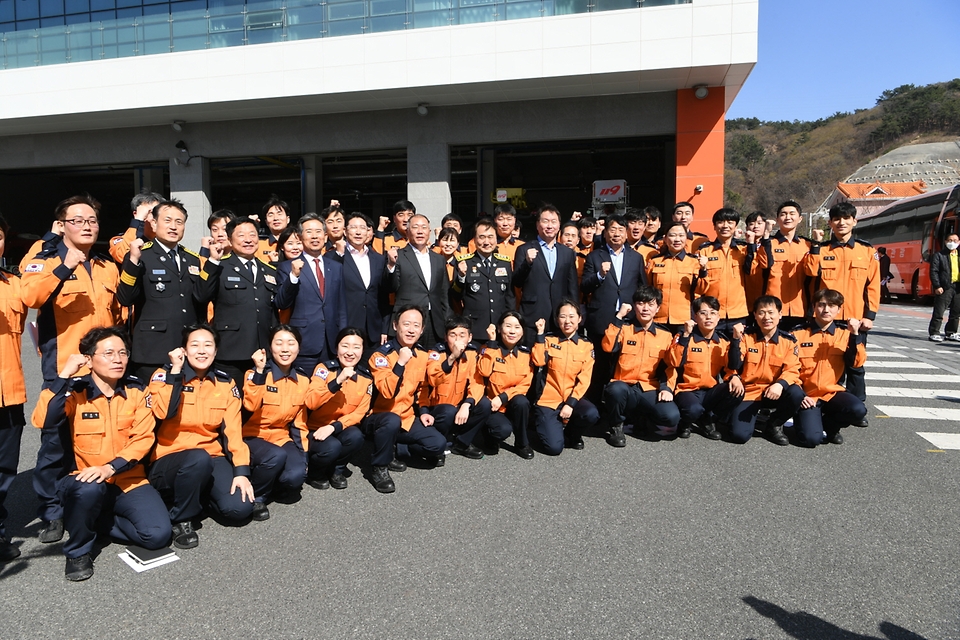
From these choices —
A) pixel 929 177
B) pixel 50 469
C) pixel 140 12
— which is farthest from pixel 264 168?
pixel 929 177

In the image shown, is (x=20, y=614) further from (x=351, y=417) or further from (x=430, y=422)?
(x=430, y=422)

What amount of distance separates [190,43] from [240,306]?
1282cm

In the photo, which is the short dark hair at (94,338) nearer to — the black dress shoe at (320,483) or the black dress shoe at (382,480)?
the black dress shoe at (320,483)

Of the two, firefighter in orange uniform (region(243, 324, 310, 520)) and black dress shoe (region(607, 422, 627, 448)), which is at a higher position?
firefighter in orange uniform (region(243, 324, 310, 520))

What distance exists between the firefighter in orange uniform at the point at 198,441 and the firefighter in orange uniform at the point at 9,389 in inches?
26.1

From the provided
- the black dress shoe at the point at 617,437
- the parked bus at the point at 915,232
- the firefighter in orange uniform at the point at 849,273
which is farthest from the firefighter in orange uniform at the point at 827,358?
the parked bus at the point at 915,232

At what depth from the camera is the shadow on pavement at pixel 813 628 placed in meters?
2.55

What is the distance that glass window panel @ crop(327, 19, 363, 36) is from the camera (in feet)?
44.7

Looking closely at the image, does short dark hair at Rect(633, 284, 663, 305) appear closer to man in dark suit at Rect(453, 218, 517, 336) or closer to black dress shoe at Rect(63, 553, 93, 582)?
man in dark suit at Rect(453, 218, 517, 336)

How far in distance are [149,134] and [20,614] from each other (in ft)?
54.1

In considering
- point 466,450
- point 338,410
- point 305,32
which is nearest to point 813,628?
point 466,450

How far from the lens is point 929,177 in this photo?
67.4 meters

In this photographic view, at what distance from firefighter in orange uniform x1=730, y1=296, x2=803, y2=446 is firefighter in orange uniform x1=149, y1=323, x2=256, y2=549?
3.83 metres

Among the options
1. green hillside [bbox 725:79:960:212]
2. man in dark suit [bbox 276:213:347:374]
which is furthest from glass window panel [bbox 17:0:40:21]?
green hillside [bbox 725:79:960:212]
